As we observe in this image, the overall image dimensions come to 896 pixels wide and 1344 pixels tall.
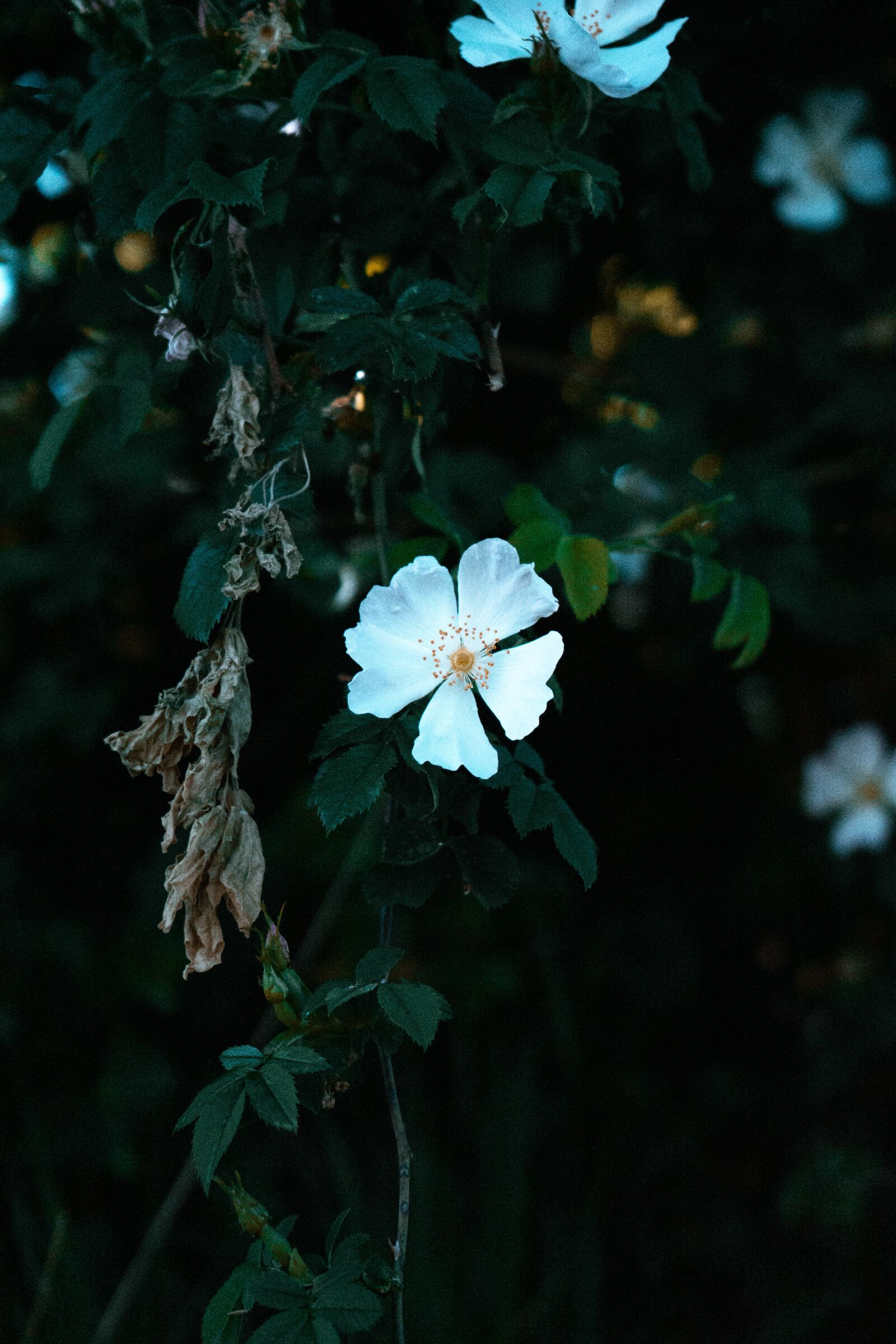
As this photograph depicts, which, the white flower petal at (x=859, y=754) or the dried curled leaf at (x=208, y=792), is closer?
the dried curled leaf at (x=208, y=792)

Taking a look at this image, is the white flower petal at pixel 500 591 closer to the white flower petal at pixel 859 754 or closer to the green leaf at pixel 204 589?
the green leaf at pixel 204 589

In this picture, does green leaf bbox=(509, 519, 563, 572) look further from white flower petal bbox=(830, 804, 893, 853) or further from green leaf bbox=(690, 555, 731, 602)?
white flower petal bbox=(830, 804, 893, 853)

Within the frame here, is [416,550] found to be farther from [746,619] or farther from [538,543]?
[746,619]

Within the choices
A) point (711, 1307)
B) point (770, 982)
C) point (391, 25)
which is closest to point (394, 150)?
point (391, 25)

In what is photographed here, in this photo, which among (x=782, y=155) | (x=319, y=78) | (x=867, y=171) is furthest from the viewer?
(x=867, y=171)

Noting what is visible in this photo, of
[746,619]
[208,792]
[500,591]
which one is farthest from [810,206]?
[208,792]

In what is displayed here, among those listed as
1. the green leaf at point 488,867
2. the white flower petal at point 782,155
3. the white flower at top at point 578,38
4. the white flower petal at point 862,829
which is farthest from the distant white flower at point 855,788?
the white flower at top at point 578,38

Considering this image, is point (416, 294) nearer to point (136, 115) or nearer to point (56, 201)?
point (136, 115)
